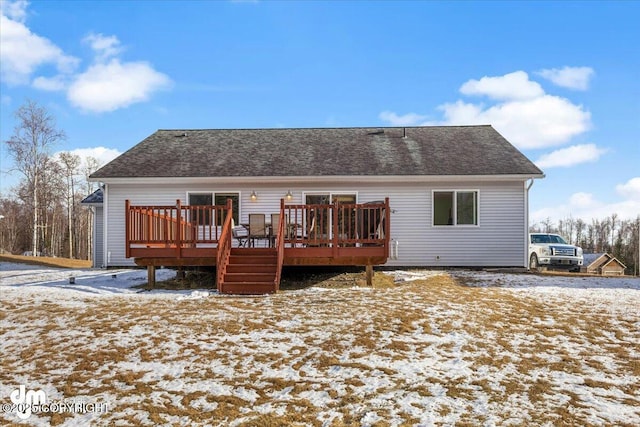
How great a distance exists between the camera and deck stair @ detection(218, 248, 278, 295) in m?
8.04

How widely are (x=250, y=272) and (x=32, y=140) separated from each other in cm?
2258

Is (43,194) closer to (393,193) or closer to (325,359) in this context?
(393,193)

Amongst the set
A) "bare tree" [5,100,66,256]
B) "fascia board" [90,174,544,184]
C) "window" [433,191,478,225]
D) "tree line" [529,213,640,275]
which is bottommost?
"tree line" [529,213,640,275]

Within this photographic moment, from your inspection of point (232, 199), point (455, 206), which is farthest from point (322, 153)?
point (455, 206)

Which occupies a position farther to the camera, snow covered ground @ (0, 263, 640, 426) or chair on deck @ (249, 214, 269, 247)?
chair on deck @ (249, 214, 269, 247)

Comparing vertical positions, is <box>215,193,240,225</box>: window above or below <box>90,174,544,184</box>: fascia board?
below

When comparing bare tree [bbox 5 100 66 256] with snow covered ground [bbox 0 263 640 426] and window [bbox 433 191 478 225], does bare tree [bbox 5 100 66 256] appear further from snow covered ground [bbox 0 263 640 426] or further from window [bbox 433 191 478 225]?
window [bbox 433 191 478 225]

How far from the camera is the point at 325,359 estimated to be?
4.48m

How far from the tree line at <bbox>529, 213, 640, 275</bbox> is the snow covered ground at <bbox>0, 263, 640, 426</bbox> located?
142 ft

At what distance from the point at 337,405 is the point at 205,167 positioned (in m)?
10.7

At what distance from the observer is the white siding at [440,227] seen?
1231cm

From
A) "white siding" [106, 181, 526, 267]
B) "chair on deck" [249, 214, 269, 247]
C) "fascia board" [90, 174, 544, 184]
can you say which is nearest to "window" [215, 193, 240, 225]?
"white siding" [106, 181, 526, 267]

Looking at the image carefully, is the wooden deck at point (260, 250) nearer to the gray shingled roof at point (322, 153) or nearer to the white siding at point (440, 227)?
the white siding at point (440, 227)

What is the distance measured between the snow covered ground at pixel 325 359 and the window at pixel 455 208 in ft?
16.4
